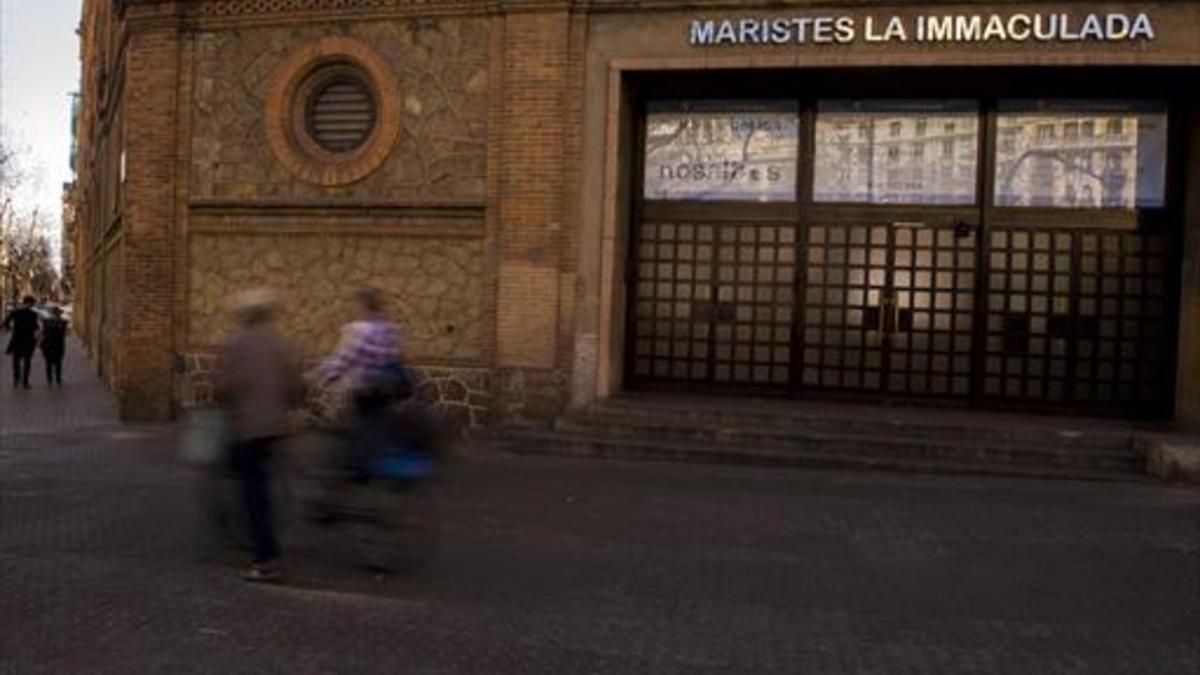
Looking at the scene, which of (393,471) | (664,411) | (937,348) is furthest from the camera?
(937,348)

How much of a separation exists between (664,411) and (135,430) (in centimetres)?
643

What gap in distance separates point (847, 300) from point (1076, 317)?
262cm

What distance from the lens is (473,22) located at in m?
14.6

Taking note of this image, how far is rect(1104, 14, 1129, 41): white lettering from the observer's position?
1286 cm

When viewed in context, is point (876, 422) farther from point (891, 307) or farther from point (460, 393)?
point (460, 393)

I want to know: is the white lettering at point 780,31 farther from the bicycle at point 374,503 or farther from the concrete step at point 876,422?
the bicycle at point 374,503

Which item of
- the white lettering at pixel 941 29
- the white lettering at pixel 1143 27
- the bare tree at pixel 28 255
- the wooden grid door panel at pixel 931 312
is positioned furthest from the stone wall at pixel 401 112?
the bare tree at pixel 28 255

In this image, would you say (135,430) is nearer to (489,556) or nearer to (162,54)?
(162,54)

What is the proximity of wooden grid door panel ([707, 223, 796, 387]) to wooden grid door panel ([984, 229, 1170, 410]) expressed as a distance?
2.36m

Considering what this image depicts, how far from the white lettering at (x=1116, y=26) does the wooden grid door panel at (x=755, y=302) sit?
13.5ft

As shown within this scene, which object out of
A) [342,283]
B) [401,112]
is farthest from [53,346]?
[401,112]

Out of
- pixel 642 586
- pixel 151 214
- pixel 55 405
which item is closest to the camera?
pixel 642 586

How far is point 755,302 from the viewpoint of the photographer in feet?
50.2

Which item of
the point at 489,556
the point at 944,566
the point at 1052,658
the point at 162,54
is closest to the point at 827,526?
the point at 944,566
